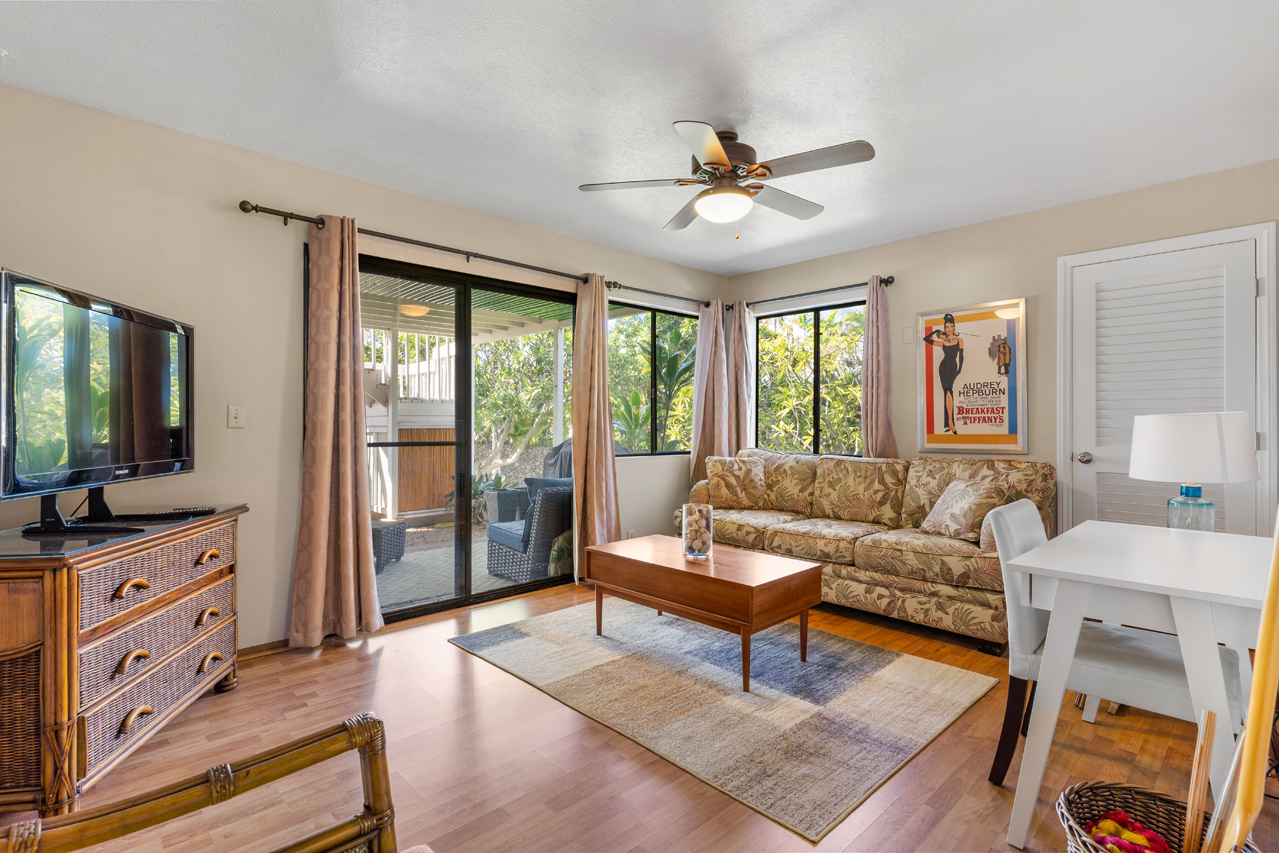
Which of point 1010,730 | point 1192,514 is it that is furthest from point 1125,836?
point 1192,514

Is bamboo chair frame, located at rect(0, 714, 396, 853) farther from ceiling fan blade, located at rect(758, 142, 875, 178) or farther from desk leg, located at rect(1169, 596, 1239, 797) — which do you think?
ceiling fan blade, located at rect(758, 142, 875, 178)

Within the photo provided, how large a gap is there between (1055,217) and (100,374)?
487 centimetres

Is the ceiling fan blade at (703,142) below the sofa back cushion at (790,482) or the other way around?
the other way around

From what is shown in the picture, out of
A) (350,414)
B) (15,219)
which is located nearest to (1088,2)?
(350,414)

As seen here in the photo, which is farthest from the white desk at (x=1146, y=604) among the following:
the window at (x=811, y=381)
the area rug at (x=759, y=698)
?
the window at (x=811, y=381)

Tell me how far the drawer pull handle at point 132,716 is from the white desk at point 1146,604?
2718mm

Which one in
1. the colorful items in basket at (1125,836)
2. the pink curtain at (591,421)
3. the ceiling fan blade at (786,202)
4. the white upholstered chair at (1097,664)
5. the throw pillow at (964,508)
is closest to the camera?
the colorful items in basket at (1125,836)

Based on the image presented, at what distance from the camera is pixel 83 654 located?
1.86 meters

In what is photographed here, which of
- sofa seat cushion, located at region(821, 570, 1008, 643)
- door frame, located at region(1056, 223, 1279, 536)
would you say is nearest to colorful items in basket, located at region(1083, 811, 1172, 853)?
sofa seat cushion, located at region(821, 570, 1008, 643)

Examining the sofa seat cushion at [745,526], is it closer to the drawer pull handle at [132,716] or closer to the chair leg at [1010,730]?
the chair leg at [1010,730]

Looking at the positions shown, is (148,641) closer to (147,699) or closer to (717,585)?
(147,699)

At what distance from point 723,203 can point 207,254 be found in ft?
8.03

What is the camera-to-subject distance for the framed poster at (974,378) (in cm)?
401

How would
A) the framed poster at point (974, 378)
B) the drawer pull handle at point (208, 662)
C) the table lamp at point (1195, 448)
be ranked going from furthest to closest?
the framed poster at point (974, 378), the drawer pull handle at point (208, 662), the table lamp at point (1195, 448)
